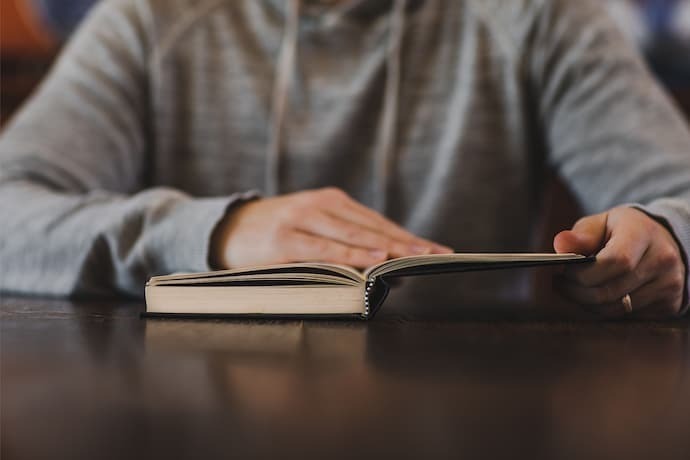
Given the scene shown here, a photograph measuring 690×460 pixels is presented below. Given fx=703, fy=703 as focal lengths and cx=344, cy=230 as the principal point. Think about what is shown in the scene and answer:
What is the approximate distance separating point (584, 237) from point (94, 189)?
28.6 inches

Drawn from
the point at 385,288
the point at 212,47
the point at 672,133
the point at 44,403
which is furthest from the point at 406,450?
the point at 212,47

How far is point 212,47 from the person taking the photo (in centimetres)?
118

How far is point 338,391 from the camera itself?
332mm

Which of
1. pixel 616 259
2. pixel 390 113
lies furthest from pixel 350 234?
pixel 390 113

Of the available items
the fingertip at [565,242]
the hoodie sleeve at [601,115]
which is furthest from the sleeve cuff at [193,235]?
the hoodie sleeve at [601,115]

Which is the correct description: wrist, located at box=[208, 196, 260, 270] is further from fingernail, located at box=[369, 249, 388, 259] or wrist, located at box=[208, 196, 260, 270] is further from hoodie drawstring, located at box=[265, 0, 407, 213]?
hoodie drawstring, located at box=[265, 0, 407, 213]

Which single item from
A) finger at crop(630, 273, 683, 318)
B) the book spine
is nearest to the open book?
the book spine

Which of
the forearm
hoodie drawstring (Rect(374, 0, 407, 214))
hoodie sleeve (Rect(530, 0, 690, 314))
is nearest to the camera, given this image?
the forearm

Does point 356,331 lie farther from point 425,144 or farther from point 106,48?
point 106,48

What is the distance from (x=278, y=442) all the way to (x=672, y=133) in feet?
2.90

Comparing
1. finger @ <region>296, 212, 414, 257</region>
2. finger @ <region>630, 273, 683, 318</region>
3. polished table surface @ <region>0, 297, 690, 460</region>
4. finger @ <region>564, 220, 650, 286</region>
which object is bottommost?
polished table surface @ <region>0, 297, 690, 460</region>

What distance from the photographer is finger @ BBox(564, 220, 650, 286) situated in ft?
1.84

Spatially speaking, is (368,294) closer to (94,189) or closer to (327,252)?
(327,252)

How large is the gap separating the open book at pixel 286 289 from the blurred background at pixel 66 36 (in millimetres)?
1453
